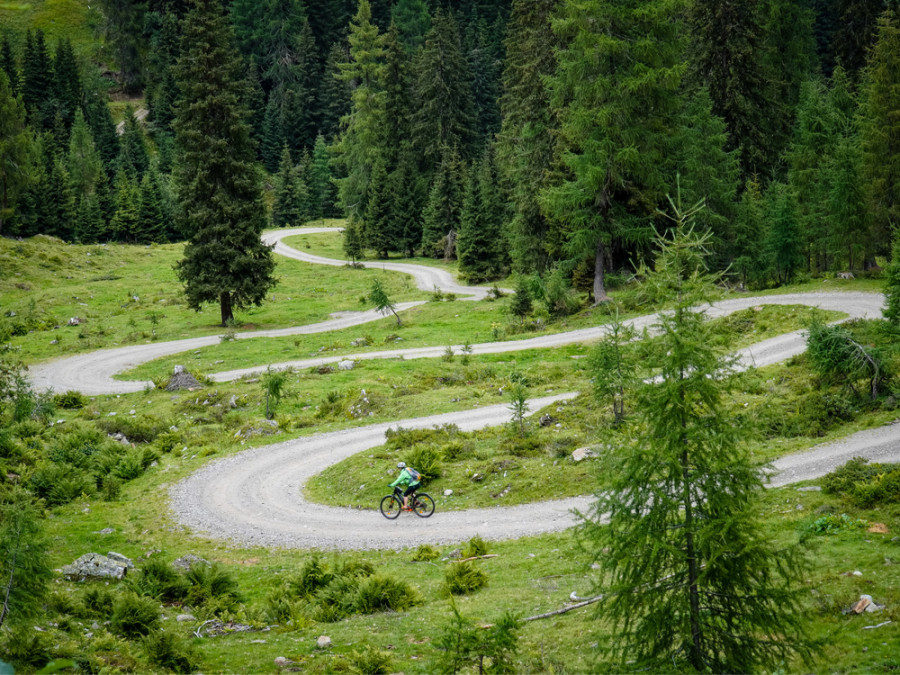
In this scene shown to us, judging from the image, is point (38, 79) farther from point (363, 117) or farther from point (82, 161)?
point (363, 117)

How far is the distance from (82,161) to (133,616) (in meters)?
91.2

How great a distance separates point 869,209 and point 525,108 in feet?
72.5

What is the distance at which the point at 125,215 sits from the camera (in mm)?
79750

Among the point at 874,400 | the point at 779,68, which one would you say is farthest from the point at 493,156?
the point at 874,400

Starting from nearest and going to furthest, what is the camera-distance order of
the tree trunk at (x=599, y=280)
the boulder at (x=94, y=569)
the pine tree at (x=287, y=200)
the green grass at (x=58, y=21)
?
the boulder at (x=94, y=569)
the tree trunk at (x=599, y=280)
the pine tree at (x=287, y=200)
the green grass at (x=58, y=21)

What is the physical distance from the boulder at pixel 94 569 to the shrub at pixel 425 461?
8.00m

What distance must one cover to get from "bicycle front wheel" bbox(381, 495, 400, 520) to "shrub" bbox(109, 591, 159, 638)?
676 centimetres

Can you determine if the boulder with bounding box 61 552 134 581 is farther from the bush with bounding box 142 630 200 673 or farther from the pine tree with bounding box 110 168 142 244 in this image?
the pine tree with bounding box 110 168 142 244

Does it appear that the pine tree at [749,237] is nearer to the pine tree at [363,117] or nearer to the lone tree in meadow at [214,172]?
the lone tree in meadow at [214,172]

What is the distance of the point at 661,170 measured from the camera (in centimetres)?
3709

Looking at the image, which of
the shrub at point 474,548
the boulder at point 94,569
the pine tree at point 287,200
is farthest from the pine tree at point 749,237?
the pine tree at point 287,200

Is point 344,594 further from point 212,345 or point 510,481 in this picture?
point 212,345

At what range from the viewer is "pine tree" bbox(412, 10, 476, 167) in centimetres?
7450

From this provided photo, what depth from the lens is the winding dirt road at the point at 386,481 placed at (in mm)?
16797
